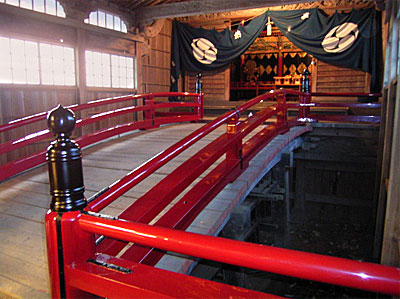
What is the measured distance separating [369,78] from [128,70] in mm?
→ 6874

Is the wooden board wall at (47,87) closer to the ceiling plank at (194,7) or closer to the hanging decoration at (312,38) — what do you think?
the ceiling plank at (194,7)

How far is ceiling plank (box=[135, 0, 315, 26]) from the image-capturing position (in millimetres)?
6902

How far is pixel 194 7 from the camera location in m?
7.48

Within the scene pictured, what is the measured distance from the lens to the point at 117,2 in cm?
758

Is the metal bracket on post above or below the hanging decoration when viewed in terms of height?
below

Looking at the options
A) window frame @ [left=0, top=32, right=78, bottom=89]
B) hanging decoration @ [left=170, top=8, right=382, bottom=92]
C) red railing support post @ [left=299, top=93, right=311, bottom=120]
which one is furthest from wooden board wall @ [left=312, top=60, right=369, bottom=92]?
window frame @ [left=0, top=32, right=78, bottom=89]

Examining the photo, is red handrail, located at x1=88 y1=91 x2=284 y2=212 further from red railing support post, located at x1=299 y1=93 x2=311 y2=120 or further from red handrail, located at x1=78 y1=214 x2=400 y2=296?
red railing support post, located at x1=299 y1=93 x2=311 y2=120

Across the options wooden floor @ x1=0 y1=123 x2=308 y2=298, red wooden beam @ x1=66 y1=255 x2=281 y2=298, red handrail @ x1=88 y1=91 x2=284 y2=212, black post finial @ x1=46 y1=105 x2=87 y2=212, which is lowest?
wooden floor @ x1=0 y1=123 x2=308 y2=298

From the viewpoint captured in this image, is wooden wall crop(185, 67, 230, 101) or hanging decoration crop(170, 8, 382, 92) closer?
hanging decoration crop(170, 8, 382, 92)

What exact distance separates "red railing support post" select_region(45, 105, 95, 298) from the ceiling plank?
6.53m

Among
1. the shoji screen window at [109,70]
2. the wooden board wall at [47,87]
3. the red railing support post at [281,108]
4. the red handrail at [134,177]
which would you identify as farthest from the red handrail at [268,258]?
the shoji screen window at [109,70]

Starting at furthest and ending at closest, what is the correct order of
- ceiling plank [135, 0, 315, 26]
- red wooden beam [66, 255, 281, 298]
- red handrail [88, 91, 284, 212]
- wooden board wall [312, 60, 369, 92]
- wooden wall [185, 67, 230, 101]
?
wooden wall [185, 67, 230, 101] < wooden board wall [312, 60, 369, 92] < ceiling plank [135, 0, 315, 26] < red handrail [88, 91, 284, 212] < red wooden beam [66, 255, 281, 298]

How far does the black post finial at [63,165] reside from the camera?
1372 millimetres

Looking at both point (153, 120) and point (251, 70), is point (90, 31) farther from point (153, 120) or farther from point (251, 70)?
point (251, 70)
